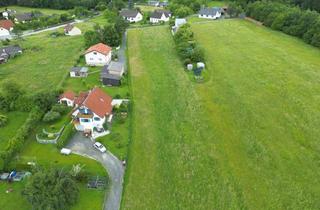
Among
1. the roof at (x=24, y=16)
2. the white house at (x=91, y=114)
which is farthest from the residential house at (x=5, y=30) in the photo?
the white house at (x=91, y=114)

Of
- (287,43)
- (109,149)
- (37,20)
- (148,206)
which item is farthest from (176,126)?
(37,20)

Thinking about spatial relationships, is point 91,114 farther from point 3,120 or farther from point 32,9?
point 32,9

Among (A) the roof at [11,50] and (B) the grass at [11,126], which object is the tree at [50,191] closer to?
(B) the grass at [11,126]

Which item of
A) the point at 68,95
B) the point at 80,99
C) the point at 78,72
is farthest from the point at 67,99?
the point at 78,72

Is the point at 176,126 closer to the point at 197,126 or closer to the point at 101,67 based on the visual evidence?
the point at 197,126

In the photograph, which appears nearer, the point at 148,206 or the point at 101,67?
the point at 148,206
